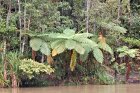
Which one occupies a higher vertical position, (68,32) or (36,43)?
(68,32)

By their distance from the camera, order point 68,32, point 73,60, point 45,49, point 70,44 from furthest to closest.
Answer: point 68,32 < point 73,60 < point 45,49 < point 70,44

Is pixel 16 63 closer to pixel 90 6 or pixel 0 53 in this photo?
pixel 0 53

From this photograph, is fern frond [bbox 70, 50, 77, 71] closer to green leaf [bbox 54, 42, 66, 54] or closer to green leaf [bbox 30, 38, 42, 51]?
green leaf [bbox 54, 42, 66, 54]

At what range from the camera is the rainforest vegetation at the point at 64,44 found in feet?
60.1

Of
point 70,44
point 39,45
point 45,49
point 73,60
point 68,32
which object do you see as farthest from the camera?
point 68,32

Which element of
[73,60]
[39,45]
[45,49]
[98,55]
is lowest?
[73,60]

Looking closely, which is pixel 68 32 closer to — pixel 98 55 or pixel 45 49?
pixel 45 49

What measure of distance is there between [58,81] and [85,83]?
4.51ft

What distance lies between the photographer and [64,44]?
18.6 meters

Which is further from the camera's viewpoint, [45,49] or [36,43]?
[36,43]

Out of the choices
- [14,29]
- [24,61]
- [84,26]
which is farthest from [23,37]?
[84,26]

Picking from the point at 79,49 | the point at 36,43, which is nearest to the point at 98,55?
the point at 79,49

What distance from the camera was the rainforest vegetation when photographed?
1833 centimetres

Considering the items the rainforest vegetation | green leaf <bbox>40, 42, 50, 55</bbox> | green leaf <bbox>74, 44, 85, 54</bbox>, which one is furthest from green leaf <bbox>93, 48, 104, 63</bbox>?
green leaf <bbox>40, 42, 50, 55</bbox>
